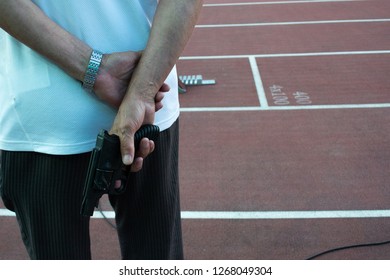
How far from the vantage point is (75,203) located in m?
1.23

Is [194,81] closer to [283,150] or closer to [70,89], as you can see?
[283,150]

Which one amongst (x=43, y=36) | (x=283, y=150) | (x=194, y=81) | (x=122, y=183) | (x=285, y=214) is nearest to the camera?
(x=43, y=36)

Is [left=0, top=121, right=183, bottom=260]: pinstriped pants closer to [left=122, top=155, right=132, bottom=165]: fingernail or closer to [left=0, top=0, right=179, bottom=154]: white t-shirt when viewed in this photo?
[left=0, top=0, right=179, bottom=154]: white t-shirt

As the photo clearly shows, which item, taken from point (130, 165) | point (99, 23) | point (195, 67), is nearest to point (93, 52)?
point (99, 23)

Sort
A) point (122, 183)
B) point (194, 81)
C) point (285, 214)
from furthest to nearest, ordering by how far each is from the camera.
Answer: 1. point (194, 81)
2. point (285, 214)
3. point (122, 183)

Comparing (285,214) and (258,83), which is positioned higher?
(258,83)

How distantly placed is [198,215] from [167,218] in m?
1.49

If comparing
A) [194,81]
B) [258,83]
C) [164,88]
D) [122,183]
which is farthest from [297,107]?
[122,183]

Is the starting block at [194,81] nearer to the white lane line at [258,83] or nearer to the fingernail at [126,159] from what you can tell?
the white lane line at [258,83]

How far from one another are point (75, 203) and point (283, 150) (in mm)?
2580

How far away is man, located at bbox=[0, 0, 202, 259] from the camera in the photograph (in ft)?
3.51

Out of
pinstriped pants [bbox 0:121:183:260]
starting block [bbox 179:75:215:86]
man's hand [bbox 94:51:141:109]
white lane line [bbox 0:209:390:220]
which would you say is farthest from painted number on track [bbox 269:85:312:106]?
man's hand [bbox 94:51:141:109]

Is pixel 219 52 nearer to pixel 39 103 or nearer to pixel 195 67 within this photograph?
pixel 195 67

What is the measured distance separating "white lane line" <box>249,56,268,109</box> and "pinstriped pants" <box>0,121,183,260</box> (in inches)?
120
